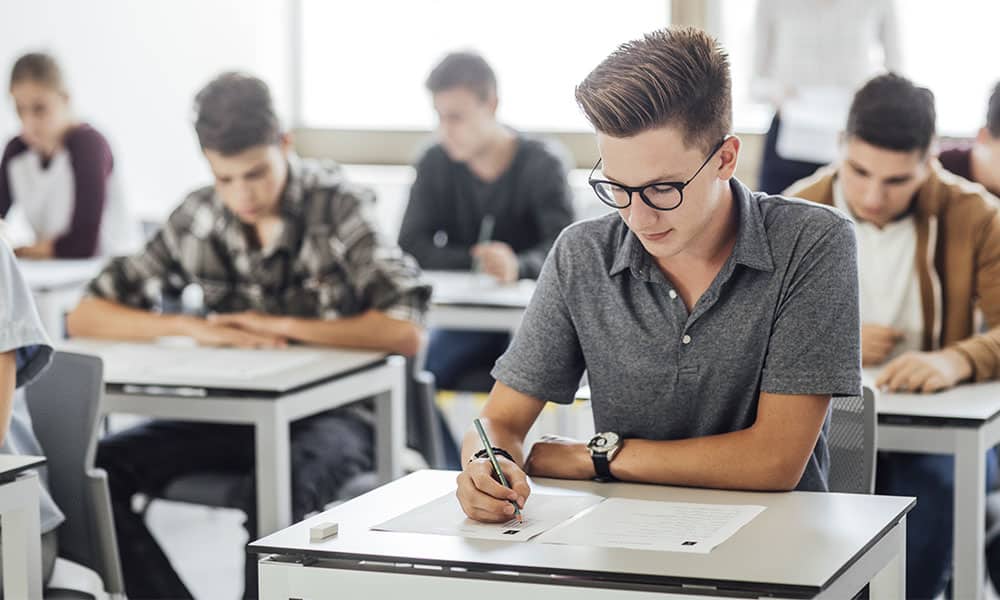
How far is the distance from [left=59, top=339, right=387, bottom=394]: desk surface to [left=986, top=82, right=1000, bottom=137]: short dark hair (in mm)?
1499

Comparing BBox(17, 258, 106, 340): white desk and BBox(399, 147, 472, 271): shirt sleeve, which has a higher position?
BBox(399, 147, 472, 271): shirt sleeve

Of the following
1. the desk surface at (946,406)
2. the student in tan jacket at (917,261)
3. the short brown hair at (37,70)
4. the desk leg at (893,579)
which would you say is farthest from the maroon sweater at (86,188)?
the desk leg at (893,579)

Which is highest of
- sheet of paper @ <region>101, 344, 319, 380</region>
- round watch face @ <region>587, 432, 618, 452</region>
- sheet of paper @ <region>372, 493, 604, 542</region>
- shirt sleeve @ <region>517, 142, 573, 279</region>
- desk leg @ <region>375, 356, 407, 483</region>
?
shirt sleeve @ <region>517, 142, 573, 279</region>

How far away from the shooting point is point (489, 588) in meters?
1.53

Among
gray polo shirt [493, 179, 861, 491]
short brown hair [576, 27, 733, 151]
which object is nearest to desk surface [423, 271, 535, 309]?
gray polo shirt [493, 179, 861, 491]

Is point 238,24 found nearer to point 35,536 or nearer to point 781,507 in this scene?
point 35,536

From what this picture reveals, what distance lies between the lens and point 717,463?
189 centimetres

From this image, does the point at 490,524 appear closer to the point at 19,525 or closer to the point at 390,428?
the point at 19,525

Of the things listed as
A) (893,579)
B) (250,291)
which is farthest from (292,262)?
(893,579)

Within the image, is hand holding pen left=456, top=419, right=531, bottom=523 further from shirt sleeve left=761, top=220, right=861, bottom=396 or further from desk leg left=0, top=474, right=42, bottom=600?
desk leg left=0, top=474, right=42, bottom=600

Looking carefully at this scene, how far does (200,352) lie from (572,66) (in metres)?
3.52

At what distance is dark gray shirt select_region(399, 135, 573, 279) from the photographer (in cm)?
438

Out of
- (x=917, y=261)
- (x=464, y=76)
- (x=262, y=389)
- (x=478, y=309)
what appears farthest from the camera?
(x=464, y=76)

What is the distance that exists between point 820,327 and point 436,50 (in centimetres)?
489
